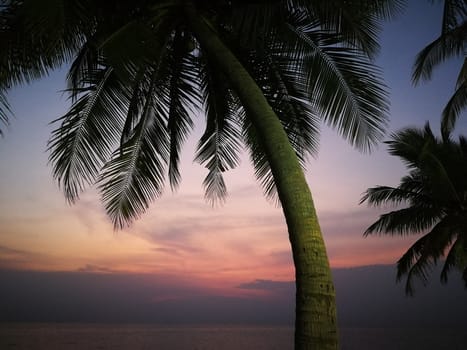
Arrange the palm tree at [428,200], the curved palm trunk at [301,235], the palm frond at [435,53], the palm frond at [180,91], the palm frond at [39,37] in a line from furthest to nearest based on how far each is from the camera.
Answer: the palm tree at [428,200], the palm frond at [435,53], the palm frond at [180,91], the palm frond at [39,37], the curved palm trunk at [301,235]

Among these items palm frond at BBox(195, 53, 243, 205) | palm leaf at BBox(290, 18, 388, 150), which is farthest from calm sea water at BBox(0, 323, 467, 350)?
palm leaf at BBox(290, 18, 388, 150)

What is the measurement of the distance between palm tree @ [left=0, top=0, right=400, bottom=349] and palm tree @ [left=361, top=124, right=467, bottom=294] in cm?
879

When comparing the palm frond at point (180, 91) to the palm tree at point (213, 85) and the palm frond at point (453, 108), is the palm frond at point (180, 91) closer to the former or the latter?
the palm tree at point (213, 85)

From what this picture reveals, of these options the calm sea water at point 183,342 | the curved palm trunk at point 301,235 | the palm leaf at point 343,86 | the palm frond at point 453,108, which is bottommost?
the calm sea water at point 183,342

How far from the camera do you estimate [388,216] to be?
627 inches

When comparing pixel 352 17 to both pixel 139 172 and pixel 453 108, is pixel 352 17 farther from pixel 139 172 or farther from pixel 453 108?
pixel 453 108

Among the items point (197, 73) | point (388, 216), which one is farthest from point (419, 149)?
point (197, 73)

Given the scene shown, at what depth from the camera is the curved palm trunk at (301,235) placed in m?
3.12

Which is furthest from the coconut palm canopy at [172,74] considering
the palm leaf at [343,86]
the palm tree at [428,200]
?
the palm tree at [428,200]

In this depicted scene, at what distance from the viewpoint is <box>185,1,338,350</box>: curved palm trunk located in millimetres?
3123

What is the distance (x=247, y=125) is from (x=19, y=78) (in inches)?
135

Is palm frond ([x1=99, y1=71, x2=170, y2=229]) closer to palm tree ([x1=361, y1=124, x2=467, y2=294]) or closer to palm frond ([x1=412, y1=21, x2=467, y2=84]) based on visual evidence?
palm frond ([x1=412, y1=21, x2=467, y2=84])

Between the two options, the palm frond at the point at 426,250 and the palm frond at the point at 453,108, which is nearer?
the palm frond at the point at 453,108

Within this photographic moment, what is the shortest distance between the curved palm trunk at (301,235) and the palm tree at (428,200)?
34.8 feet
